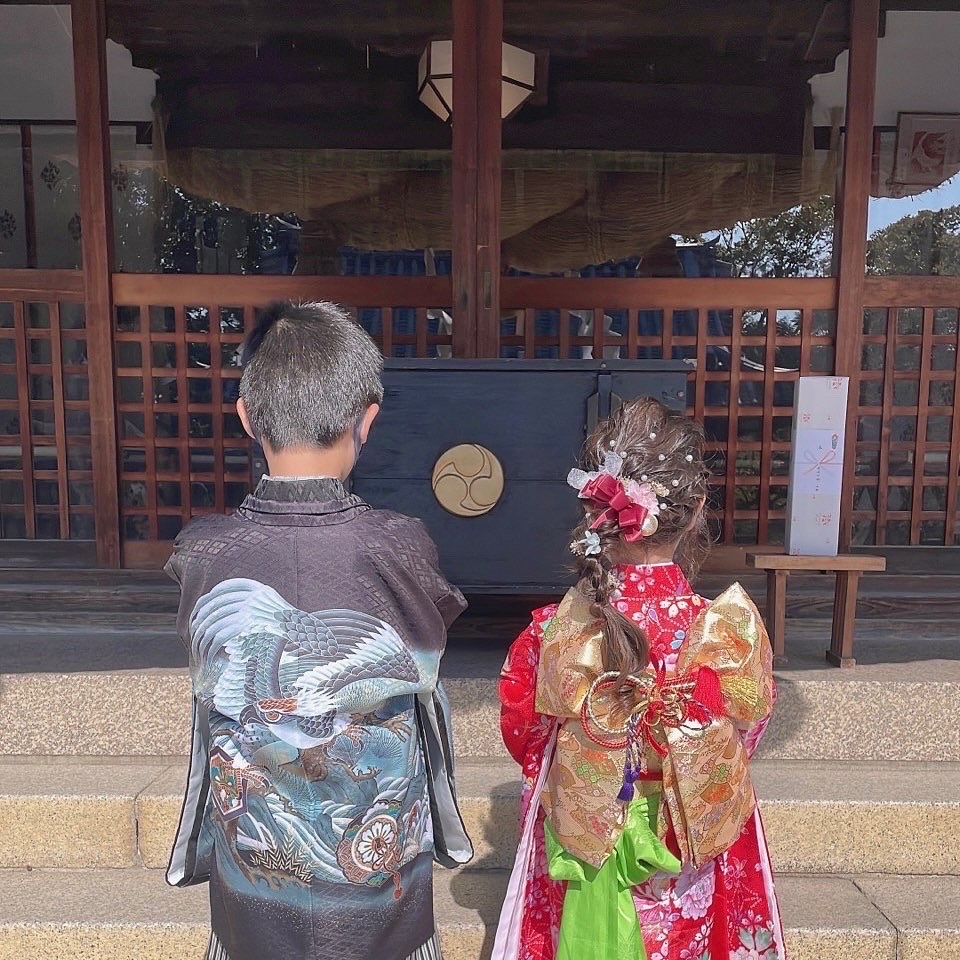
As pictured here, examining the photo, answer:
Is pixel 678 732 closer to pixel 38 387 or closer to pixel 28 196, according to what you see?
pixel 38 387

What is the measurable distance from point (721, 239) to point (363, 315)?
1943mm

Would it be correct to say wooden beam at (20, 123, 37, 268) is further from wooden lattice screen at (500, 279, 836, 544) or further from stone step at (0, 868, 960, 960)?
stone step at (0, 868, 960, 960)

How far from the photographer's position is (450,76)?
3.99 meters

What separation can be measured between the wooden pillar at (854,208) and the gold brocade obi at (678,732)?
2.48 meters

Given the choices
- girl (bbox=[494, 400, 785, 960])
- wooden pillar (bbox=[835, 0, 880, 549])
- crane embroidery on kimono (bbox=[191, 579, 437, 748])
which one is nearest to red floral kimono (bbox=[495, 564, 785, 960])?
girl (bbox=[494, 400, 785, 960])

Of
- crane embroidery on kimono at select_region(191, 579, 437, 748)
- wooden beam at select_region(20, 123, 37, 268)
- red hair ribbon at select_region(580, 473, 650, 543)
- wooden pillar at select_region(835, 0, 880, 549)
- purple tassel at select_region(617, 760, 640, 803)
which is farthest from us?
wooden beam at select_region(20, 123, 37, 268)

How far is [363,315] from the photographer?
162 inches

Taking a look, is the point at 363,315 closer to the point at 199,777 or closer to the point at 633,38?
the point at 633,38

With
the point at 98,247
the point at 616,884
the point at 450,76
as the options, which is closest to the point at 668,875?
the point at 616,884

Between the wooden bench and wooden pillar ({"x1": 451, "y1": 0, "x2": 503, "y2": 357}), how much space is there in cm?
145

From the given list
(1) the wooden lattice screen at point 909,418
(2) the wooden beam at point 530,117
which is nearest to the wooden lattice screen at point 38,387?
(2) the wooden beam at point 530,117

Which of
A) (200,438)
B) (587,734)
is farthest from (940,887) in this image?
(200,438)

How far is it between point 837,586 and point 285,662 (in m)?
2.56

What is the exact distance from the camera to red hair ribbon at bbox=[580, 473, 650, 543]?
1543mm
